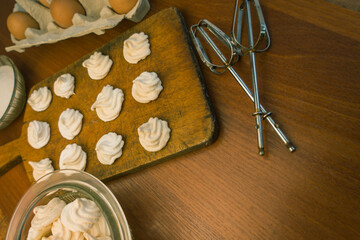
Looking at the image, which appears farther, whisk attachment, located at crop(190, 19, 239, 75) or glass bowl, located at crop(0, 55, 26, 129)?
glass bowl, located at crop(0, 55, 26, 129)

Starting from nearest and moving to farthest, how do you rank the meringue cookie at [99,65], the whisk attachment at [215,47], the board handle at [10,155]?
the whisk attachment at [215,47] < the meringue cookie at [99,65] < the board handle at [10,155]

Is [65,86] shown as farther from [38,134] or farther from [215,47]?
[215,47]

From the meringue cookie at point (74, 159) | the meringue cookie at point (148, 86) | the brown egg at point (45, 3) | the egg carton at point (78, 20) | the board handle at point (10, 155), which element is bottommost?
the board handle at point (10, 155)

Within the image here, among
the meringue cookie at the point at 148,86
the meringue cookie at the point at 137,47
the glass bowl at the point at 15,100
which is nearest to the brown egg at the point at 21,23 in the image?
the glass bowl at the point at 15,100

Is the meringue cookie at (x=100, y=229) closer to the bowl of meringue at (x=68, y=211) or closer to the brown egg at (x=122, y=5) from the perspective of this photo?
the bowl of meringue at (x=68, y=211)

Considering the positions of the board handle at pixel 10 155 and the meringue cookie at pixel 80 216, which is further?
the board handle at pixel 10 155

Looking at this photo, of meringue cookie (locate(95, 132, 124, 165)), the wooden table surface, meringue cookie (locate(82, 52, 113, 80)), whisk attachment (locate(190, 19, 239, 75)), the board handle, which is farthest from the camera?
the board handle

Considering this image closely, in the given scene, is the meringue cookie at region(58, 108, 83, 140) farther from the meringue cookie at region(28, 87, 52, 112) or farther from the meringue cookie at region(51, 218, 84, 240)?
the meringue cookie at region(51, 218, 84, 240)

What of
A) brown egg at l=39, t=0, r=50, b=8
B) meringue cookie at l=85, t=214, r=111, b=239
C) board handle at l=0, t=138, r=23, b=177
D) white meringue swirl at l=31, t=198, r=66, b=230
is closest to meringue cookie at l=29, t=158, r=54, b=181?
board handle at l=0, t=138, r=23, b=177
